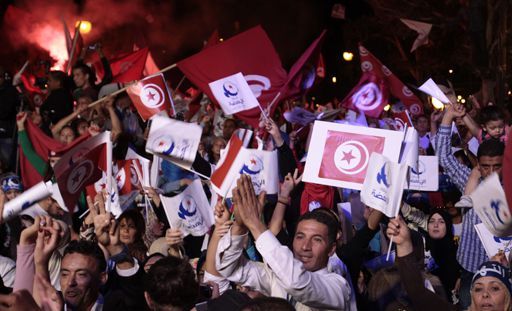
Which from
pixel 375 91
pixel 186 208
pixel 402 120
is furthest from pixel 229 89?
pixel 375 91

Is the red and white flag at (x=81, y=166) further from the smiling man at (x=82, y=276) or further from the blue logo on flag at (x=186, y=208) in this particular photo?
the smiling man at (x=82, y=276)

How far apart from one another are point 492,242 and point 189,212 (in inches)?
91.2

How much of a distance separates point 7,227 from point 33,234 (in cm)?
242

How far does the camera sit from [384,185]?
6.93 m

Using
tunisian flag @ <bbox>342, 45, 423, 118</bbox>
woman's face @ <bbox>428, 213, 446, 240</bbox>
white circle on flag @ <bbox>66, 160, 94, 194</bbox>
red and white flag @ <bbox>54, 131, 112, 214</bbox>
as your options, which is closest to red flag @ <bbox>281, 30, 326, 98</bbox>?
tunisian flag @ <bbox>342, 45, 423, 118</bbox>

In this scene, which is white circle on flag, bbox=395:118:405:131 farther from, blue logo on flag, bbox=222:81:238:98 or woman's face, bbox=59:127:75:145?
woman's face, bbox=59:127:75:145

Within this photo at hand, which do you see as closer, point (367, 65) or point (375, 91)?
point (375, 91)

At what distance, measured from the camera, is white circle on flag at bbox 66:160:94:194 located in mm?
7464

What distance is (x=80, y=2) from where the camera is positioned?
91.8ft

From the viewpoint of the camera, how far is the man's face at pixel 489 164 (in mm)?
8414

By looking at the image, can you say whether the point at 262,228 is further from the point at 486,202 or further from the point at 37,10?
the point at 37,10

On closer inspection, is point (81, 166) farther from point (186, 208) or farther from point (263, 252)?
point (263, 252)

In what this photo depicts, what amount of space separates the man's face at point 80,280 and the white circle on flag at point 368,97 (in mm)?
8521

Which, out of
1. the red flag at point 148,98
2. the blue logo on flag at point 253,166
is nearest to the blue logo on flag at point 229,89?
the red flag at point 148,98
